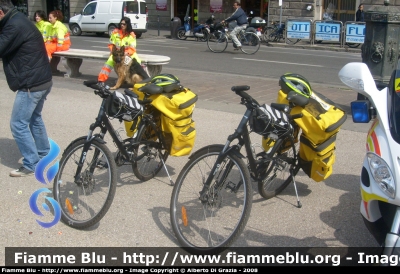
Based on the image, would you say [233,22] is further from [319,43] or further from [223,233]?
[223,233]

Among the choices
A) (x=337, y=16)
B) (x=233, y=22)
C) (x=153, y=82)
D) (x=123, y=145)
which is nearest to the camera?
(x=123, y=145)

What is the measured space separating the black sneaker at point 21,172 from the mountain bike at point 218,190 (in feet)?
7.50

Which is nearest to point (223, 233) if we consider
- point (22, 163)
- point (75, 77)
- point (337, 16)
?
point (22, 163)

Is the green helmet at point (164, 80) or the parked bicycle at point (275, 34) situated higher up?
the green helmet at point (164, 80)

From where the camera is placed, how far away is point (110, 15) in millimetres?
27297

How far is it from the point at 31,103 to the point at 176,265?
103 inches

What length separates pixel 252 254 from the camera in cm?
404

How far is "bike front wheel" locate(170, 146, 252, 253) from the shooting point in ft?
12.9

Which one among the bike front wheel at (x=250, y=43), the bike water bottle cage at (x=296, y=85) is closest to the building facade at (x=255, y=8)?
the bike front wheel at (x=250, y=43)

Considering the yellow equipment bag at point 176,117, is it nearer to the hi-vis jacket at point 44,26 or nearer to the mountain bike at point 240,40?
the hi-vis jacket at point 44,26

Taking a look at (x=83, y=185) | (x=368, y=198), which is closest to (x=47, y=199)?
(x=83, y=185)

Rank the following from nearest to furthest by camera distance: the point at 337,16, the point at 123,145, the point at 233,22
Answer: the point at 123,145 < the point at 233,22 < the point at 337,16

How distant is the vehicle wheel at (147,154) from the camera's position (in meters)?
5.18

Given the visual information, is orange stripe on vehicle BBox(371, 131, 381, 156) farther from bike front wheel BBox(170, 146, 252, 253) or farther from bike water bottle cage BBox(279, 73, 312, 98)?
bike water bottle cage BBox(279, 73, 312, 98)
